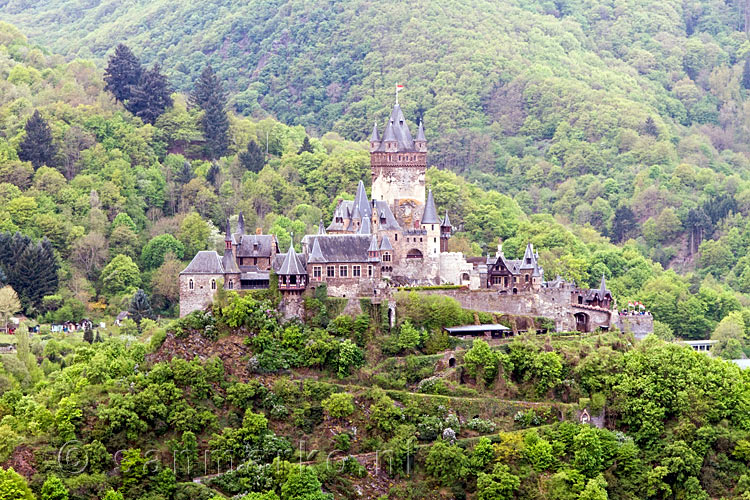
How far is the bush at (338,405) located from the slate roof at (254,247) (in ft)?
41.6

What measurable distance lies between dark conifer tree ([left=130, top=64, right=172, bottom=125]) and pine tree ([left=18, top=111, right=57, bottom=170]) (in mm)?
13925

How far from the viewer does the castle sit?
88438 mm

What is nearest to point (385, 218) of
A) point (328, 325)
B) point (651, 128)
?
point (328, 325)

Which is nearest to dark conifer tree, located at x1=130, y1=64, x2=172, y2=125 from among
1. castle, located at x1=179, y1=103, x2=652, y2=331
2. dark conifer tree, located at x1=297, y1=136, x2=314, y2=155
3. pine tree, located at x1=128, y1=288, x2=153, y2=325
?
dark conifer tree, located at x1=297, y1=136, x2=314, y2=155

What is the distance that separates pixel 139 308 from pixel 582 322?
36795mm

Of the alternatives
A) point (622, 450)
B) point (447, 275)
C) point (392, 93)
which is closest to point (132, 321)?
point (447, 275)

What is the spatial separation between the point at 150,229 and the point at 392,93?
235 ft

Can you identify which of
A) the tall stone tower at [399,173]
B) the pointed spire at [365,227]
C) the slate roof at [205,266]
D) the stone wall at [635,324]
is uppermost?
the tall stone tower at [399,173]

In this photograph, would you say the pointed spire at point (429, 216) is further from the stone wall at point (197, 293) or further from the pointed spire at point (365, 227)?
the stone wall at point (197, 293)

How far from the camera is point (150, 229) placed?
422 ft

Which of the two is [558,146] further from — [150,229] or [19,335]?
[19,335]

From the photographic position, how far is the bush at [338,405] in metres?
82.4

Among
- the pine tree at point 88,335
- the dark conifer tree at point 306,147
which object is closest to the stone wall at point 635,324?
the pine tree at point 88,335

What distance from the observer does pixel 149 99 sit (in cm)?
14550
